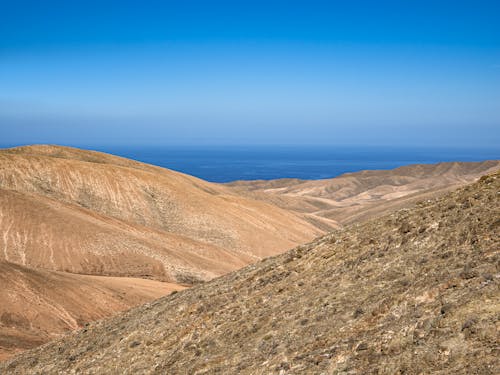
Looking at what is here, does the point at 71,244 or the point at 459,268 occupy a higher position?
the point at 459,268

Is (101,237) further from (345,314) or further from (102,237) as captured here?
(345,314)

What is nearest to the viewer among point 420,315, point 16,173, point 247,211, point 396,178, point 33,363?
point 420,315

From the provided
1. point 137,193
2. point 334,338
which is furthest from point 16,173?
point 334,338

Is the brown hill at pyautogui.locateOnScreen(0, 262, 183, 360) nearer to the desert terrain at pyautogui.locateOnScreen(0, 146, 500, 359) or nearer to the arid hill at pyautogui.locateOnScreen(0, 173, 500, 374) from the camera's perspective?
the desert terrain at pyautogui.locateOnScreen(0, 146, 500, 359)

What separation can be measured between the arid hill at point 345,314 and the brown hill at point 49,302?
7543mm

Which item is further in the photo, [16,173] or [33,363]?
[16,173]

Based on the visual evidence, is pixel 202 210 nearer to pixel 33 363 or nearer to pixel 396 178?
pixel 33 363

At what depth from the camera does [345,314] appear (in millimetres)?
12047

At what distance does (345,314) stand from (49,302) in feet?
76.4

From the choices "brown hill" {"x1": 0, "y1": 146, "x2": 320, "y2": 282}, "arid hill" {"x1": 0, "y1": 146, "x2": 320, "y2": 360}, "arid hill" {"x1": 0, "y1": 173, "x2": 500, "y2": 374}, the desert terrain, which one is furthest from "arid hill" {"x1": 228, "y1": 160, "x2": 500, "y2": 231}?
"arid hill" {"x1": 0, "y1": 173, "x2": 500, "y2": 374}

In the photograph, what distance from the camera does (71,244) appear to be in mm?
43906

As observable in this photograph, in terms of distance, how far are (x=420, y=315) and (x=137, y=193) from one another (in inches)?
2210

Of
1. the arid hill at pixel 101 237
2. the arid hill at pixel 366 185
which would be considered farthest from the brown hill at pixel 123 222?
the arid hill at pixel 366 185

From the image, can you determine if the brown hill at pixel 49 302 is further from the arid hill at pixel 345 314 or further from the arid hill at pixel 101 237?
the arid hill at pixel 345 314
